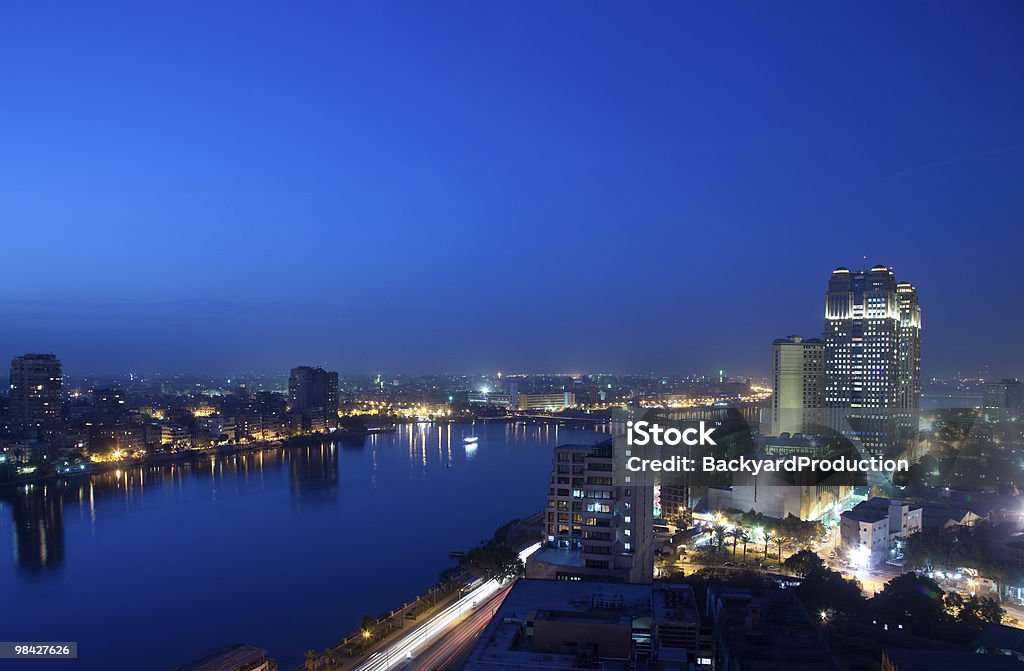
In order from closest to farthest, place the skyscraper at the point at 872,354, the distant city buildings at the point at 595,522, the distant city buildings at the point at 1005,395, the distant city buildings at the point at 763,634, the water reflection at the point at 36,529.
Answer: the distant city buildings at the point at 763,634, the distant city buildings at the point at 595,522, the water reflection at the point at 36,529, the skyscraper at the point at 872,354, the distant city buildings at the point at 1005,395

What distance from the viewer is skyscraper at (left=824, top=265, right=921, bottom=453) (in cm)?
1127

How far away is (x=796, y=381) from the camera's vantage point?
11.5 metres

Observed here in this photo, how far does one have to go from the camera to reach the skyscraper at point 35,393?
14.8 m

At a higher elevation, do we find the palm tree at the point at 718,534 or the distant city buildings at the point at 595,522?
the distant city buildings at the point at 595,522

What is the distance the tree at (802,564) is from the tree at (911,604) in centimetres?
61

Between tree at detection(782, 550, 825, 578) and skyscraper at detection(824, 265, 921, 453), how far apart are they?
20.4 ft

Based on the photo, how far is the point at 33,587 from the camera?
21.0 ft

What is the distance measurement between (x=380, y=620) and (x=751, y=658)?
284 centimetres

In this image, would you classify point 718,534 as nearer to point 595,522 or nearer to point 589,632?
point 595,522

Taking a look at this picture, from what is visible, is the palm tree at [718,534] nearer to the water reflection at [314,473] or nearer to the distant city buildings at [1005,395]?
the water reflection at [314,473]

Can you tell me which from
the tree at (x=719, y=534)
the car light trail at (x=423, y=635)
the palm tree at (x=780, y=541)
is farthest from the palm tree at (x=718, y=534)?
the car light trail at (x=423, y=635)

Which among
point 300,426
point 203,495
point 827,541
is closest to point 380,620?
point 827,541

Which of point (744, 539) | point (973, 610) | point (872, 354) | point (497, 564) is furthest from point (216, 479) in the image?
→ point (973, 610)

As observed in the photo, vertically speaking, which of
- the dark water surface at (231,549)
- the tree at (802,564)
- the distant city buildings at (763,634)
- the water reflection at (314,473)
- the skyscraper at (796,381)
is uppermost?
the skyscraper at (796,381)
